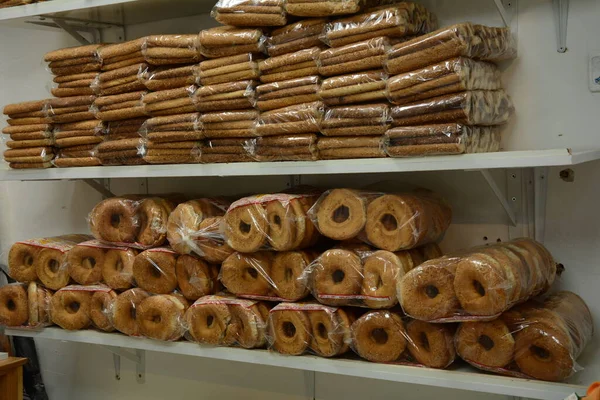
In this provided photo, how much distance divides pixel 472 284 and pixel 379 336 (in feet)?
1.11

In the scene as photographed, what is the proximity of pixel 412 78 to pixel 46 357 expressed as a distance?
212cm

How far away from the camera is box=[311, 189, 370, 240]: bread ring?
6.25 feet

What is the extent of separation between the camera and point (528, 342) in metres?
1.73

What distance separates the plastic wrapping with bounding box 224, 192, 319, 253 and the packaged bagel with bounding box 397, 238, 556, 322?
341mm

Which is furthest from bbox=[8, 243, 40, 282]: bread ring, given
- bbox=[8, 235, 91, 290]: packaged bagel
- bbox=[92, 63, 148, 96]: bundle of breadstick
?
bbox=[92, 63, 148, 96]: bundle of breadstick

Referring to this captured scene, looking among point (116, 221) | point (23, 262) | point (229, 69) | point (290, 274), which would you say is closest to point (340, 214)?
point (290, 274)

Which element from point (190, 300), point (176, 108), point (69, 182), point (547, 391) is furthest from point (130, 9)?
point (547, 391)

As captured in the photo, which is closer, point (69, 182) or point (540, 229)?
point (540, 229)

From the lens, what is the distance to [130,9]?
2488 millimetres

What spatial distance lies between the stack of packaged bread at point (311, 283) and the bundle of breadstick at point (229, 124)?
0.22 metres

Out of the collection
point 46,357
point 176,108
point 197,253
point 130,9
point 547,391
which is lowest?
point 46,357

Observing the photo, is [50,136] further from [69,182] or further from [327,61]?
[327,61]

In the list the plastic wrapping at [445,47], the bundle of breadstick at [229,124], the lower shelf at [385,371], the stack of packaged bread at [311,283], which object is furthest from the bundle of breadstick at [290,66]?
the lower shelf at [385,371]

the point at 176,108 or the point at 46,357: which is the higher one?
the point at 176,108
